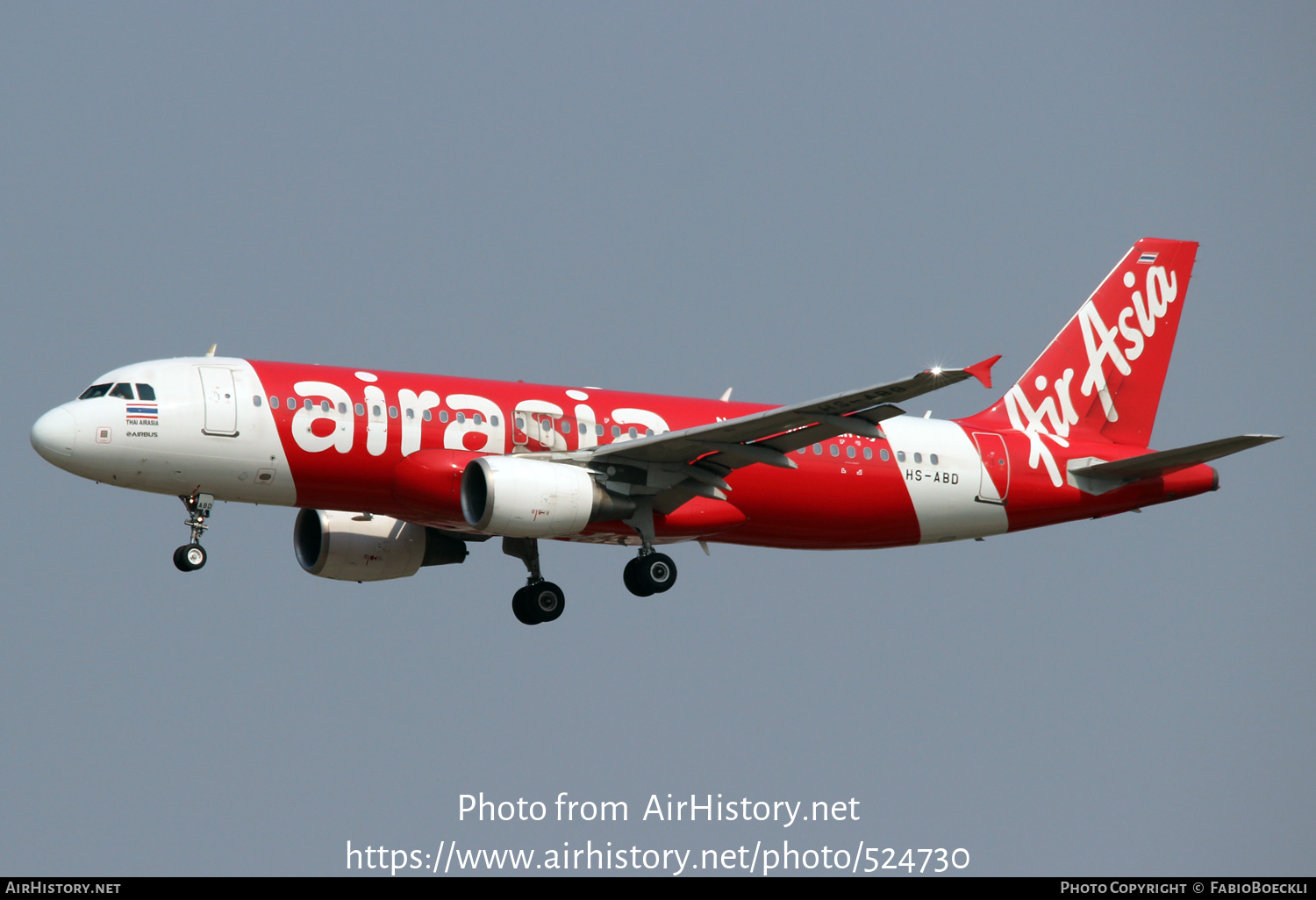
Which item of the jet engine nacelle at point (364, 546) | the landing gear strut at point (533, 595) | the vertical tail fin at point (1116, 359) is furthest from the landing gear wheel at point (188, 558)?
the vertical tail fin at point (1116, 359)

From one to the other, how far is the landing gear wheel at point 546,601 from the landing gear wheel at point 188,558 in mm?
8445

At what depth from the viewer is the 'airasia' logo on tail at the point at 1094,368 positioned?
131 feet

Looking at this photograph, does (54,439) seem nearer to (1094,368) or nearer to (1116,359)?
(1094,368)

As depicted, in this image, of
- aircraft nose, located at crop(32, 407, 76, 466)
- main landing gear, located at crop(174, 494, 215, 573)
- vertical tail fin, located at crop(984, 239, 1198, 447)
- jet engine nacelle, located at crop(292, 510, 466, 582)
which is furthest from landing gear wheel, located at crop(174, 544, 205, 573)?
vertical tail fin, located at crop(984, 239, 1198, 447)

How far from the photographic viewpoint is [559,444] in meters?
34.7

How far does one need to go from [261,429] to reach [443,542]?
736cm

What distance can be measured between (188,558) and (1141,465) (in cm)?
2155

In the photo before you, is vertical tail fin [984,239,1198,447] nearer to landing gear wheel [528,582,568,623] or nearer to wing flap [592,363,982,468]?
wing flap [592,363,982,468]

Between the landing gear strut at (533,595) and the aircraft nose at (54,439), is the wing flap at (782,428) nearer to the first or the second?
the landing gear strut at (533,595)

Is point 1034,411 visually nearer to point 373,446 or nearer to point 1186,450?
point 1186,450

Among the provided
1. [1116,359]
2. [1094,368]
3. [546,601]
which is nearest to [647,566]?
[546,601]

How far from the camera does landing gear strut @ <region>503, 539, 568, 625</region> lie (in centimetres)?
3809

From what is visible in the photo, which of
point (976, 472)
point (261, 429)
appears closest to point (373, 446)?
point (261, 429)
